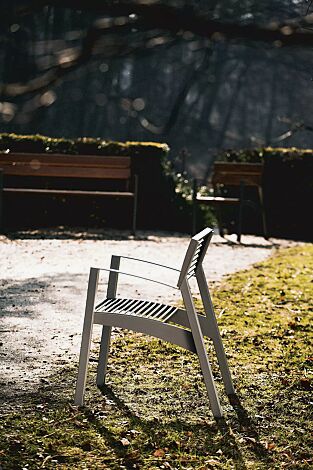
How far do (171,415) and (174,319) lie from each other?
1.64ft

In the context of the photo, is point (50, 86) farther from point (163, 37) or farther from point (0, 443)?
point (0, 443)

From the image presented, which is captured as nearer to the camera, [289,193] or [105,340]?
[105,340]

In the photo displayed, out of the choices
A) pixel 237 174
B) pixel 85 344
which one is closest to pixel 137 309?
pixel 85 344

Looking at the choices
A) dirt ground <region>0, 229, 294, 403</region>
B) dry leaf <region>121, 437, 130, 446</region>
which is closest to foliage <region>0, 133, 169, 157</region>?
dirt ground <region>0, 229, 294, 403</region>

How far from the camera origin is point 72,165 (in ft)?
46.6

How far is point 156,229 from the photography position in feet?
48.9

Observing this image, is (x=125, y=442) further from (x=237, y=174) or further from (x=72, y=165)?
(x=237, y=174)

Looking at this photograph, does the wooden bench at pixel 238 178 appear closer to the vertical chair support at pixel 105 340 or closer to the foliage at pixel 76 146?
the foliage at pixel 76 146

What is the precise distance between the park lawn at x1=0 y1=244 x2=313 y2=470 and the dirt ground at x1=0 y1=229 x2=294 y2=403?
32cm

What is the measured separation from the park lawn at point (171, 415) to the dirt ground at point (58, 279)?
32 centimetres

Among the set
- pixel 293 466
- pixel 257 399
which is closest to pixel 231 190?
pixel 257 399

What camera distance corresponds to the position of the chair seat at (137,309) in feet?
14.9

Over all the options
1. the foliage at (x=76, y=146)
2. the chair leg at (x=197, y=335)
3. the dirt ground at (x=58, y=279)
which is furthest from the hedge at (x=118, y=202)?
the chair leg at (x=197, y=335)

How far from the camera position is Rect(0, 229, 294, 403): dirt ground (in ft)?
18.6
